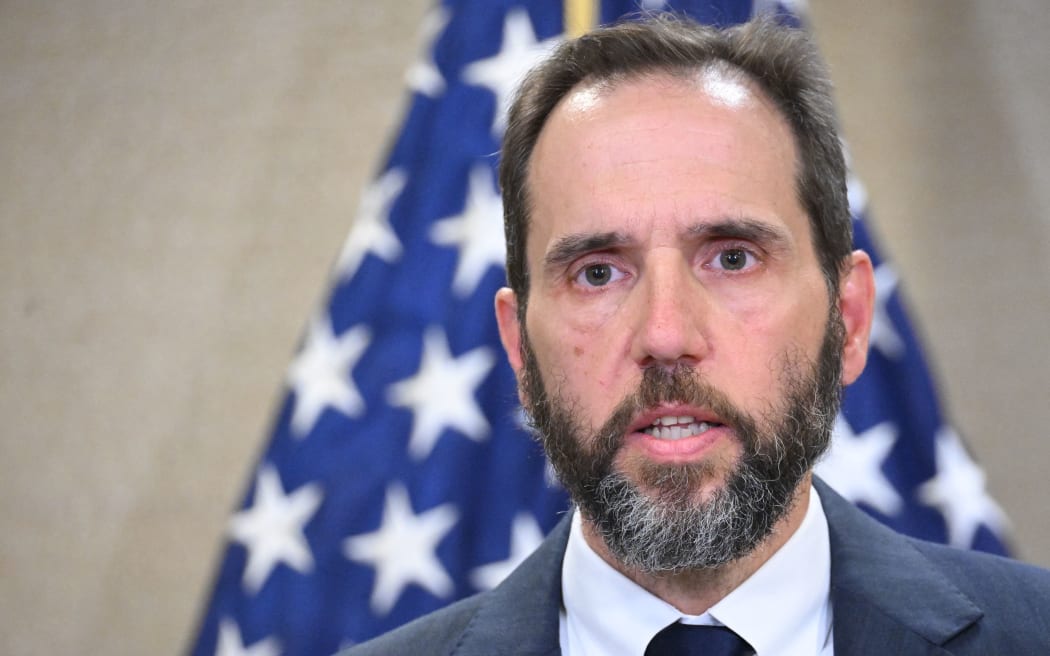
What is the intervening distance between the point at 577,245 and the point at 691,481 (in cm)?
39

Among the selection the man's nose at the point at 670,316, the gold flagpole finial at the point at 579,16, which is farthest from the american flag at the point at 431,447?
the man's nose at the point at 670,316

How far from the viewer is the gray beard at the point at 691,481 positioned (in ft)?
5.36

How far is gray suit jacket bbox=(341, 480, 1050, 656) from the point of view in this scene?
67.1 inches

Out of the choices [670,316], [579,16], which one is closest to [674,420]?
[670,316]

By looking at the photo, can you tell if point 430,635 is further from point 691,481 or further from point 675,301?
point 675,301

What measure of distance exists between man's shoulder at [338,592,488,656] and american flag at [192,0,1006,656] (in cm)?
52

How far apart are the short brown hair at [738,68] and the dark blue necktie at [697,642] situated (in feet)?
1.85

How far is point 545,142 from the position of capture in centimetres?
194

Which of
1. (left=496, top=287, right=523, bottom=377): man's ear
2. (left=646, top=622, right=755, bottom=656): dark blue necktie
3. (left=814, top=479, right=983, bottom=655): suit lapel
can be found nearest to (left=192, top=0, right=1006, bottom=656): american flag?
(left=496, top=287, right=523, bottom=377): man's ear

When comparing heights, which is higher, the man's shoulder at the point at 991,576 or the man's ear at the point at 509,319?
the man's ear at the point at 509,319

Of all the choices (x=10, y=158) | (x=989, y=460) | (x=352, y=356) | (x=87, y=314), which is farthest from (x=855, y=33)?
(x=10, y=158)

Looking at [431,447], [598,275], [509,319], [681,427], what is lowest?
[431,447]

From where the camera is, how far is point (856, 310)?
6.44 feet

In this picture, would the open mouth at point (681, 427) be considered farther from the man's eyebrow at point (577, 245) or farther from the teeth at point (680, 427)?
the man's eyebrow at point (577, 245)
